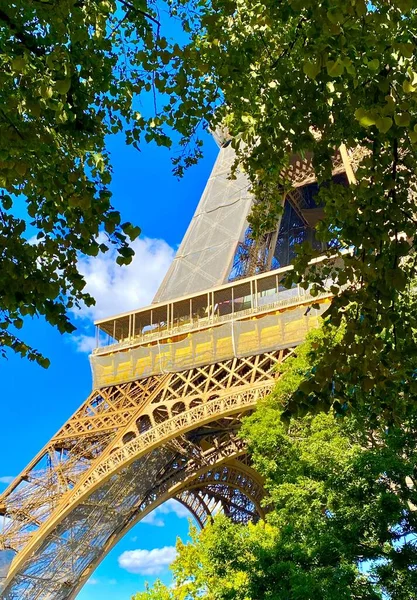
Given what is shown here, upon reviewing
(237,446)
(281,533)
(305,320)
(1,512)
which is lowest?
(281,533)

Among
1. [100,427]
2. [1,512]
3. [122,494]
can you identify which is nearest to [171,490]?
[122,494]

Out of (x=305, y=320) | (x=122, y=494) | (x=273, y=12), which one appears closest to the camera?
(x=273, y=12)

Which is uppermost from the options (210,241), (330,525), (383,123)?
(210,241)

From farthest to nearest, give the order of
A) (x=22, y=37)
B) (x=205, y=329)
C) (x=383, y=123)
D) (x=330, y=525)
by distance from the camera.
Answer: (x=205, y=329), (x=330, y=525), (x=22, y=37), (x=383, y=123)

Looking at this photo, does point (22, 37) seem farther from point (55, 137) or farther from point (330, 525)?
point (330, 525)

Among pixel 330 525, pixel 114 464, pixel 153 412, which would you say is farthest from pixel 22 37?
pixel 153 412

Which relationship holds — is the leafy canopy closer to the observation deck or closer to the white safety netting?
the observation deck

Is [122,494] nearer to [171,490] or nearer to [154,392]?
[171,490]
